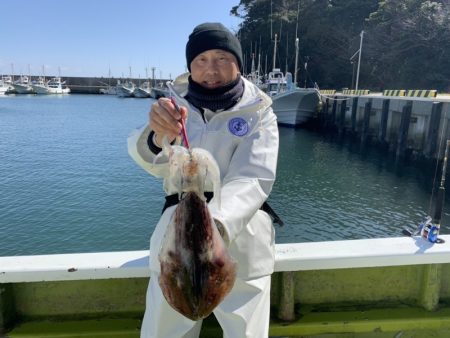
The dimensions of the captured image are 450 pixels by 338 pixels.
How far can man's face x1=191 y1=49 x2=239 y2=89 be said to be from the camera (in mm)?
2232

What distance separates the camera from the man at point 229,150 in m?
2.15

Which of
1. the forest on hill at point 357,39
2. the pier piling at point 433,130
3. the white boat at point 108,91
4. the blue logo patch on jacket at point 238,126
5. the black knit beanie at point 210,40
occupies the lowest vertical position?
the white boat at point 108,91

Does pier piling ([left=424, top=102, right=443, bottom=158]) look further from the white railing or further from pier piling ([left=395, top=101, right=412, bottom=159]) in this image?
the white railing

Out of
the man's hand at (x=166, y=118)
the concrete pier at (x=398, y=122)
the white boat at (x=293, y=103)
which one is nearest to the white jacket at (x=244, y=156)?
the man's hand at (x=166, y=118)

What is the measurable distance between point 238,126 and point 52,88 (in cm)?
12595

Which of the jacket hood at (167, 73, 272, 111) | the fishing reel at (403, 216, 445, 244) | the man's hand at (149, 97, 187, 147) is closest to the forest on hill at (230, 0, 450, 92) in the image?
the fishing reel at (403, 216, 445, 244)

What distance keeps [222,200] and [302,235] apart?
998cm

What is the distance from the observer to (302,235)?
1141 cm

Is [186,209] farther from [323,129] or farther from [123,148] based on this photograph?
[323,129]

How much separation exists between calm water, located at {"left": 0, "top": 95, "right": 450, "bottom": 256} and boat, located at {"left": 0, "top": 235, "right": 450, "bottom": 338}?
3096 mm

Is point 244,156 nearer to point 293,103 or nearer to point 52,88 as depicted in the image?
point 293,103

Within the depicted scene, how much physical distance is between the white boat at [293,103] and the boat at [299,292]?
111 feet

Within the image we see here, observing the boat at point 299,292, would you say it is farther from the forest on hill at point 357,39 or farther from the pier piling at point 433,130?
the forest on hill at point 357,39

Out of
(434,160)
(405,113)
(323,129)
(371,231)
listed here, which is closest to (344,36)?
(323,129)
